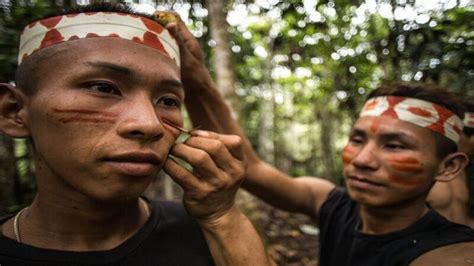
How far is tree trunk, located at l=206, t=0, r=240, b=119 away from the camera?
4371 mm

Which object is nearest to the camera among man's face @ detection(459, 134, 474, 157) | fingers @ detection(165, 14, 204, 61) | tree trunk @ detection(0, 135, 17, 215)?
fingers @ detection(165, 14, 204, 61)

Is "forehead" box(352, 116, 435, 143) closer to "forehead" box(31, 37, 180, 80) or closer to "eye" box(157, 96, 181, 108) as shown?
"eye" box(157, 96, 181, 108)

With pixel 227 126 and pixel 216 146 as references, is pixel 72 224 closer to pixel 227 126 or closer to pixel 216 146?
pixel 216 146

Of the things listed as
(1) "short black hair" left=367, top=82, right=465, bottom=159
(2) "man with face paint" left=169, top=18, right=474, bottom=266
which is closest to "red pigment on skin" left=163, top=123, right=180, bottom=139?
(2) "man with face paint" left=169, top=18, right=474, bottom=266

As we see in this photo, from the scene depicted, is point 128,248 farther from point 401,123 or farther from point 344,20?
point 344,20

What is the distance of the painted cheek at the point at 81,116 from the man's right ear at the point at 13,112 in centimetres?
25

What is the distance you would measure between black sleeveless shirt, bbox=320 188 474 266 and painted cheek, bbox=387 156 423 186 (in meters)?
0.22

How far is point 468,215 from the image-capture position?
9.68 ft

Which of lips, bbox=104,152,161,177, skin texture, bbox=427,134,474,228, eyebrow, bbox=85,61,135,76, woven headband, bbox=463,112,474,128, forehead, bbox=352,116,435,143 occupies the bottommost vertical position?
skin texture, bbox=427,134,474,228

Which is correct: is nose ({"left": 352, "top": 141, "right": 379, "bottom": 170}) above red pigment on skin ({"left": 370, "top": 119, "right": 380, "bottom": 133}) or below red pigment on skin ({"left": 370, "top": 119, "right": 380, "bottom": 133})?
below

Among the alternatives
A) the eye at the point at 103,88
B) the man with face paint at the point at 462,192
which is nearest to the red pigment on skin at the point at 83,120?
the eye at the point at 103,88

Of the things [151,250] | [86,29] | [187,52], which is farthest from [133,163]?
[187,52]

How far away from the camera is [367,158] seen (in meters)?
2.37

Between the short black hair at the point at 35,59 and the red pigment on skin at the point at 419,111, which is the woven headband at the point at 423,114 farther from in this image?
the short black hair at the point at 35,59
